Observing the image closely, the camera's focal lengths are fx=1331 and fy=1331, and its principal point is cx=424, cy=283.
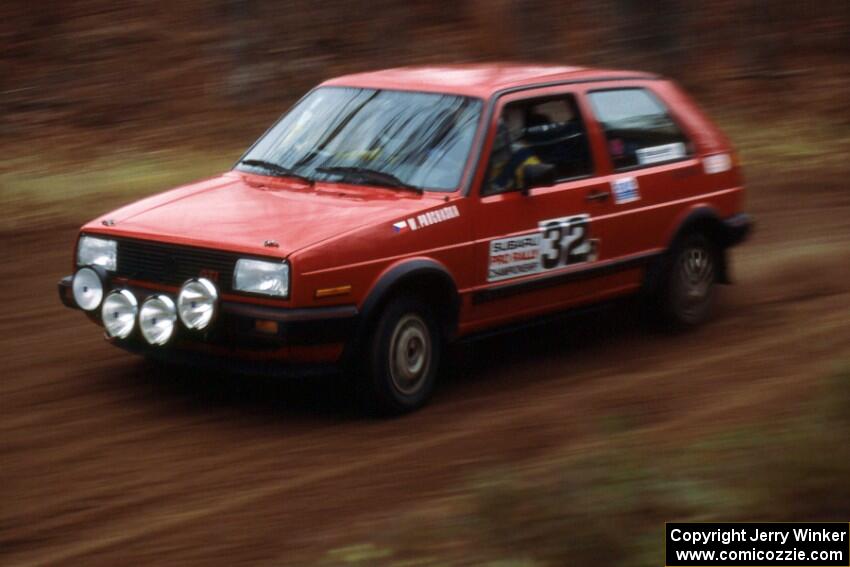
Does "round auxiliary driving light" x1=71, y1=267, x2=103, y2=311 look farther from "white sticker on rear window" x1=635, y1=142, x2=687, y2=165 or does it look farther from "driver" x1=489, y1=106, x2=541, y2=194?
"white sticker on rear window" x1=635, y1=142, x2=687, y2=165

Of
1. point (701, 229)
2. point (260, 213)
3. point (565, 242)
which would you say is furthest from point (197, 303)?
point (701, 229)

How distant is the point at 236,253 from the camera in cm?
641

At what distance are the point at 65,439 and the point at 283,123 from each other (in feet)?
8.19

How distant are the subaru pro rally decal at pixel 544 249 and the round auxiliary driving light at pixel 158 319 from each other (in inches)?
69.9

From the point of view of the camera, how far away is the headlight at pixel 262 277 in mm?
6316

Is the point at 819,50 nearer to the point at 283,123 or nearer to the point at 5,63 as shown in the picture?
the point at 5,63

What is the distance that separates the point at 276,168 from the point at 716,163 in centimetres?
305

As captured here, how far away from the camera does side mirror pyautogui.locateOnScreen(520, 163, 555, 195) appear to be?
24.1ft

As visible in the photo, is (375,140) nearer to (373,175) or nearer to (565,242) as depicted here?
(373,175)

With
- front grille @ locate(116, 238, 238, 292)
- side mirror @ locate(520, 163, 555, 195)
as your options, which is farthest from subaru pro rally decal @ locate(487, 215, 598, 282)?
front grille @ locate(116, 238, 238, 292)

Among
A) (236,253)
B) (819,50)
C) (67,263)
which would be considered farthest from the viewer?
(819,50)

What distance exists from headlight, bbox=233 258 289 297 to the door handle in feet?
7.38

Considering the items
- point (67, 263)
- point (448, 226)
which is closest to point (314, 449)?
point (448, 226)

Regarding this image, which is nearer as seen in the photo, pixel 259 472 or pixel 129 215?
pixel 259 472
